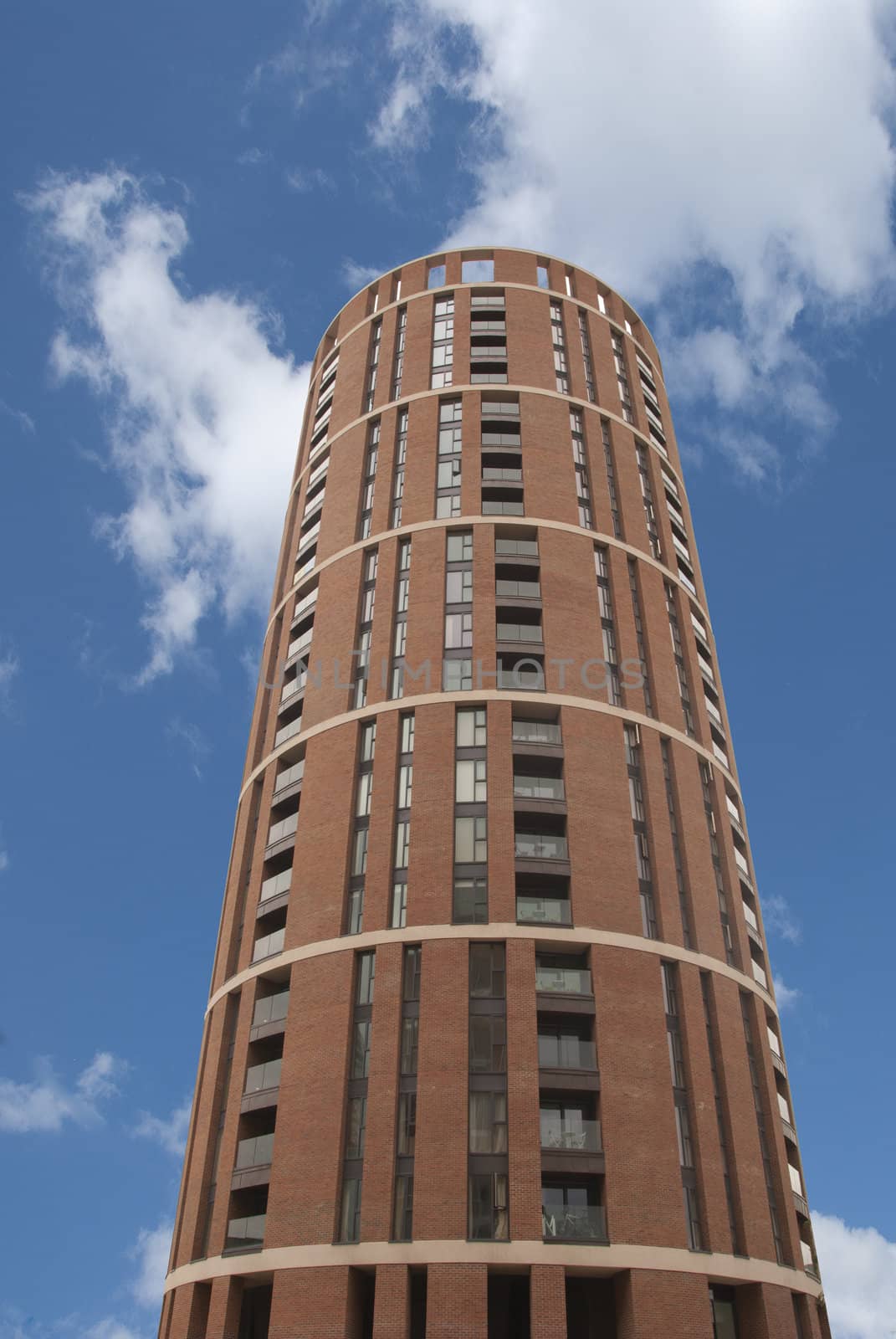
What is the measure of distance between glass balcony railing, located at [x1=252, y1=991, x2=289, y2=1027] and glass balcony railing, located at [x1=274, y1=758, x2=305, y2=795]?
9.55 metres

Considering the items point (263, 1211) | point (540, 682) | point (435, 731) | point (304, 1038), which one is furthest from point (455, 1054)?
point (540, 682)

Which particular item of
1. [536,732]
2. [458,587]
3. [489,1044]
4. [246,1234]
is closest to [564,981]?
[489,1044]

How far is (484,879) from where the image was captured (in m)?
41.4

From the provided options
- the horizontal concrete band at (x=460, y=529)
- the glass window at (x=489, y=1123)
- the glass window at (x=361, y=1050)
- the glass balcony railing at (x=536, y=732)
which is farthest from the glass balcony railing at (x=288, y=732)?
the glass window at (x=489, y=1123)

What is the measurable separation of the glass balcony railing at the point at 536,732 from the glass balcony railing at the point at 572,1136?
14757 millimetres

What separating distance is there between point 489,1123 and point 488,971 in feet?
16.8

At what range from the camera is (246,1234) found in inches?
1481

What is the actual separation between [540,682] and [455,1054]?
1615cm

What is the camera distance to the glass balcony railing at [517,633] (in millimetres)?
48631

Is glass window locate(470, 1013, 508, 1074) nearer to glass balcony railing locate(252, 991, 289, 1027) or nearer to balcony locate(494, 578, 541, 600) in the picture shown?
glass balcony railing locate(252, 991, 289, 1027)

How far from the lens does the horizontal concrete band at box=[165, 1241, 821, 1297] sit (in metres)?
33.8

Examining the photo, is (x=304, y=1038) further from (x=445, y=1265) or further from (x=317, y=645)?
(x=317, y=645)

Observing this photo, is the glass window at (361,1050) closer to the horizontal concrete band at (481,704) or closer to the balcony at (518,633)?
the horizontal concrete band at (481,704)

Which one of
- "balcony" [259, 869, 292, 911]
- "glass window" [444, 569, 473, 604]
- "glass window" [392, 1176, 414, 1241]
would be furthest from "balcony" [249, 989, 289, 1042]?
"glass window" [444, 569, 473, 604]
